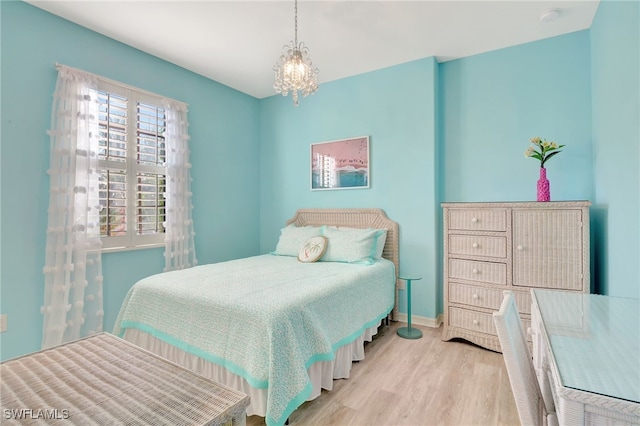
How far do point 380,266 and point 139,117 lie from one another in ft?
8.92

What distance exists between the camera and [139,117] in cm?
292

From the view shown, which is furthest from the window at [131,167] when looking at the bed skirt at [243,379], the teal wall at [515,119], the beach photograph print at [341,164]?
the teal wall at [515,119]

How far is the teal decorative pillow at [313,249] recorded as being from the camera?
3.00 m

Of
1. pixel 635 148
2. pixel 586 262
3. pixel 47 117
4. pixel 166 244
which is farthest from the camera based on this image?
pixel 166 244

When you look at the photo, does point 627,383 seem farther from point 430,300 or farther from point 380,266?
point 430,300

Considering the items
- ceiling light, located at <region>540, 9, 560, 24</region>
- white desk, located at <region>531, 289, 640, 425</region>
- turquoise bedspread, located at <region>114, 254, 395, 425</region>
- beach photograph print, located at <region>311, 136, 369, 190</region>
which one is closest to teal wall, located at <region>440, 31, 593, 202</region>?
ceiling light, located at <region>540, 9, 560, 24</region>

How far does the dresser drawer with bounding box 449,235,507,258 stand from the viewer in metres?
2.49

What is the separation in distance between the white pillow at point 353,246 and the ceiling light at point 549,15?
7.27 feet

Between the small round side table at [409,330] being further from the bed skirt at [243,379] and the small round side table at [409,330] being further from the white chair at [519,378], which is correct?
the white chair at [519,378]

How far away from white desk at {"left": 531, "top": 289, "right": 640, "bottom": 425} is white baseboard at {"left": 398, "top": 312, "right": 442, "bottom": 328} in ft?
6.08

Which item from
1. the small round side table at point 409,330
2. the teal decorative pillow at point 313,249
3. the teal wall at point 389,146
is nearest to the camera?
the small round side table at point 409,330

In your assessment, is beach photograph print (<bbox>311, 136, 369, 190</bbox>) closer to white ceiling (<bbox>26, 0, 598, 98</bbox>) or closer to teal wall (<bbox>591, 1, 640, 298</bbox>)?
white ceiling (<bbox>26, 0, 598, 98</bbox>)

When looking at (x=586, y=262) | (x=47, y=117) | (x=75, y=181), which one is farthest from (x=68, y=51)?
(x=586, y=262)

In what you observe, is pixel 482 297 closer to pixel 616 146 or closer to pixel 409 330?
pixel 409 330
